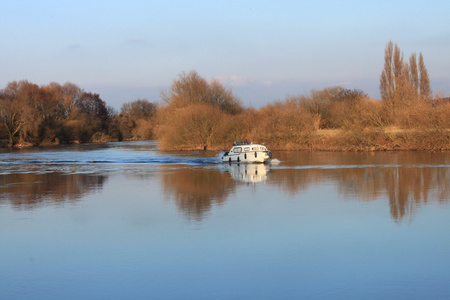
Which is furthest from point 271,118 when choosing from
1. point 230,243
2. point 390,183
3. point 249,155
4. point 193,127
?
point 230,243

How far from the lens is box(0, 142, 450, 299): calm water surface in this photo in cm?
758

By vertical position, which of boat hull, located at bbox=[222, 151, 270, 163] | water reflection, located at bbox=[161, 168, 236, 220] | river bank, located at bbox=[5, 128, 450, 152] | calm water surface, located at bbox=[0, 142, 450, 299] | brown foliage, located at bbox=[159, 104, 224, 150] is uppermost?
brown foliage, located at bbox=[159, 104, 224, 150]

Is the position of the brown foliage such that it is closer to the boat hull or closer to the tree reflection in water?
the boat hull

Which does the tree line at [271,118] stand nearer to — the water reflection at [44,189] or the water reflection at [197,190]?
the water reflection at [197,190]

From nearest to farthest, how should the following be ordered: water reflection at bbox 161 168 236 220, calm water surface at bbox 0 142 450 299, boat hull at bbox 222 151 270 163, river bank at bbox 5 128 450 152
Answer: calm water surface at bbox 0 142 450 299 < water reflection at bbox 161 168 236 220 < boat hull at bbox 222 151 270 163 < river bank at bbox 5 128 450 152

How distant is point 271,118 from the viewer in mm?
56531

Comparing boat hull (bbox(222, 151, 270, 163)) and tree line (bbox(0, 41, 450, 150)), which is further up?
tree line (bbox(0, 41, 450, 150))

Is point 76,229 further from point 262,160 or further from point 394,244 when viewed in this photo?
point 262,160

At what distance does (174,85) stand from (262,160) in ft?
110

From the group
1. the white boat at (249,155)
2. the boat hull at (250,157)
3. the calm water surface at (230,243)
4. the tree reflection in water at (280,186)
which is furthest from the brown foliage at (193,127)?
the calm water surface at (230,243)

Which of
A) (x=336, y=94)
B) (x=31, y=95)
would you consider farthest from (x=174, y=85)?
(x=31, y=95)

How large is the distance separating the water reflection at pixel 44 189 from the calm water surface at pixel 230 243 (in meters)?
0.13

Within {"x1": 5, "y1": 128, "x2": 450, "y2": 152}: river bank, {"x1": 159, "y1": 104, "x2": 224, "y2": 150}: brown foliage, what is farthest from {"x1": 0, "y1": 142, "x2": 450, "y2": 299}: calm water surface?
{"x1": 159, "y1": 104, "x2": 224, "y2": 150}: brown foliage

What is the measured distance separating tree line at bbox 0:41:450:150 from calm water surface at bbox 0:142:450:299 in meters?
28.0
